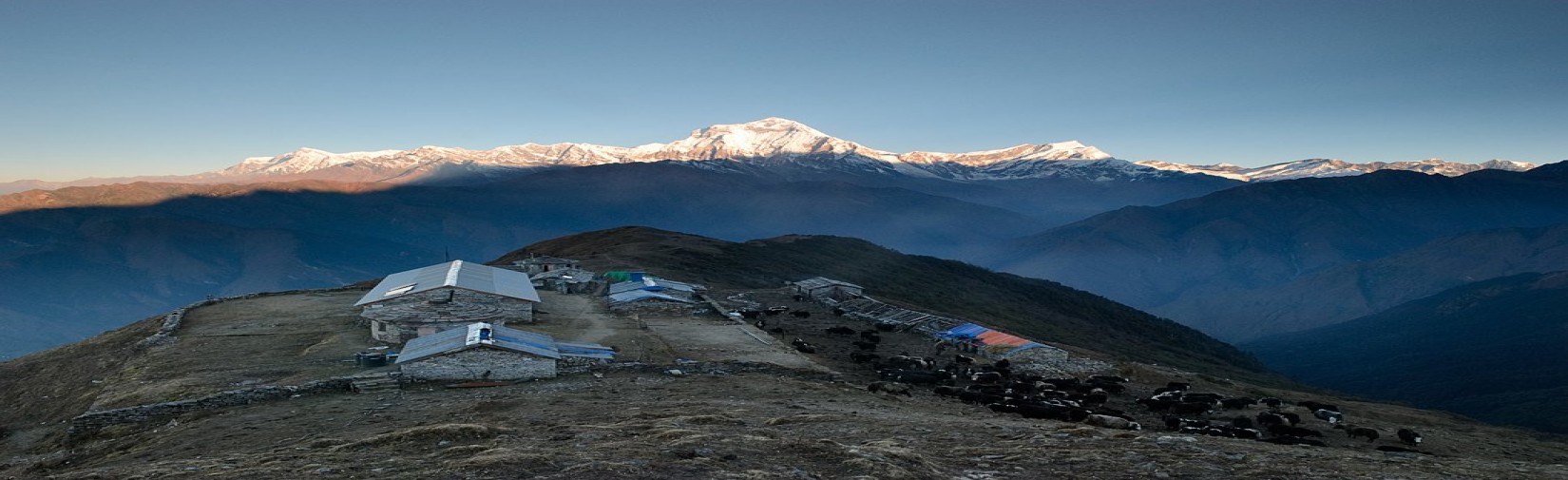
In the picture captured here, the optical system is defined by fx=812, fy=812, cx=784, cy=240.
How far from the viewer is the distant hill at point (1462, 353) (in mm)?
74900

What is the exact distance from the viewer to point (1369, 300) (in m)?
181

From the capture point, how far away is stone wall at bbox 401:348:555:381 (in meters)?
24.9

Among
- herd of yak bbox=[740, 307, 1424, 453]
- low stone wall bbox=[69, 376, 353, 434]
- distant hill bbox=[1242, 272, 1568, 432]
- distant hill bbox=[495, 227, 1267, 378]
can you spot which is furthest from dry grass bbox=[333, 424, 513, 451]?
distant hill bbox=[1242, 272, 1568, 432]

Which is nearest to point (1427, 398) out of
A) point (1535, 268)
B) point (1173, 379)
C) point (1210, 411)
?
point (1173, 379)

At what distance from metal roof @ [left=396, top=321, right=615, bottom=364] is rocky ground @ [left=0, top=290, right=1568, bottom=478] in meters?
1.18

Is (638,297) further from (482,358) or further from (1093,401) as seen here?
(1093,401)

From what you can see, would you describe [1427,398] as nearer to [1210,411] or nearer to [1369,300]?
[1210,411]

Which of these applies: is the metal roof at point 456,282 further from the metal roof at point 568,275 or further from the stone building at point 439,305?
the metal roof at point 568,275

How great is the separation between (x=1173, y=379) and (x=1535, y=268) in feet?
697

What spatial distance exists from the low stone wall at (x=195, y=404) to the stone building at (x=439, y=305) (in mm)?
8983

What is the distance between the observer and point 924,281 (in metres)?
88.1

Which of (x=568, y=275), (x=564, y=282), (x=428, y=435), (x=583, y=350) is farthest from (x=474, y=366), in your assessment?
(x=568, y=275)

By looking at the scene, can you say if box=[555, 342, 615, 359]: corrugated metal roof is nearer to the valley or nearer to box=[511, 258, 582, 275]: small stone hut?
the valley

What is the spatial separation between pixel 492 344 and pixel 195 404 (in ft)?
25.0
